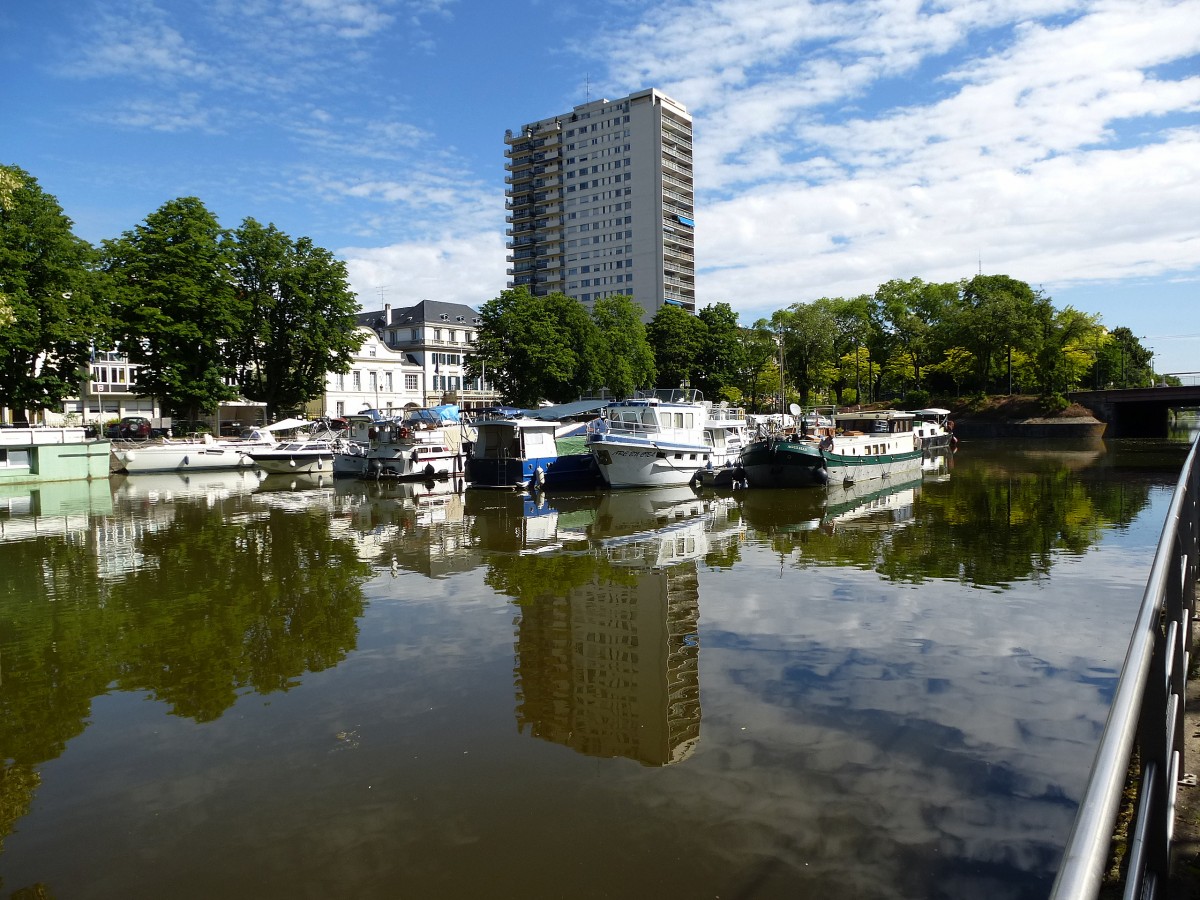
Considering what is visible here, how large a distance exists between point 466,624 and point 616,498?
1793 cm

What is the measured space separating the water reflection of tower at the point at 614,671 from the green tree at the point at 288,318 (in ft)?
151

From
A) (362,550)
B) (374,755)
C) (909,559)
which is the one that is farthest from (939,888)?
(362,550)

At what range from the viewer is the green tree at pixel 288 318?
179ft

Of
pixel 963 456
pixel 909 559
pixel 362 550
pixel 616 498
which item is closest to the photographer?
pixel 909 559

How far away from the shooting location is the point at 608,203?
12606cm

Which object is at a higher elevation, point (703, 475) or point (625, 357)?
point (625, 357)

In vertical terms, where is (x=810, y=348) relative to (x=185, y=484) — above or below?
above

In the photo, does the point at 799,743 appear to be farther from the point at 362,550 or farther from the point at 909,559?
the point at 362,550

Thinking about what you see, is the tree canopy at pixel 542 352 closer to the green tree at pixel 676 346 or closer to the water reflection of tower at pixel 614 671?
the green tree at pixel 676 346

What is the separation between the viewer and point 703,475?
34.2 m

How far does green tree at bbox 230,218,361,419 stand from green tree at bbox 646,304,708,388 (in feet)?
101

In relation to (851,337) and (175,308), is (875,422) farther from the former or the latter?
(851,337)

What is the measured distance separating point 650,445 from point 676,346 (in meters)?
48.0

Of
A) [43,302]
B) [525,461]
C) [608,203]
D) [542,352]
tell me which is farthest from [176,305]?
[608,203]
